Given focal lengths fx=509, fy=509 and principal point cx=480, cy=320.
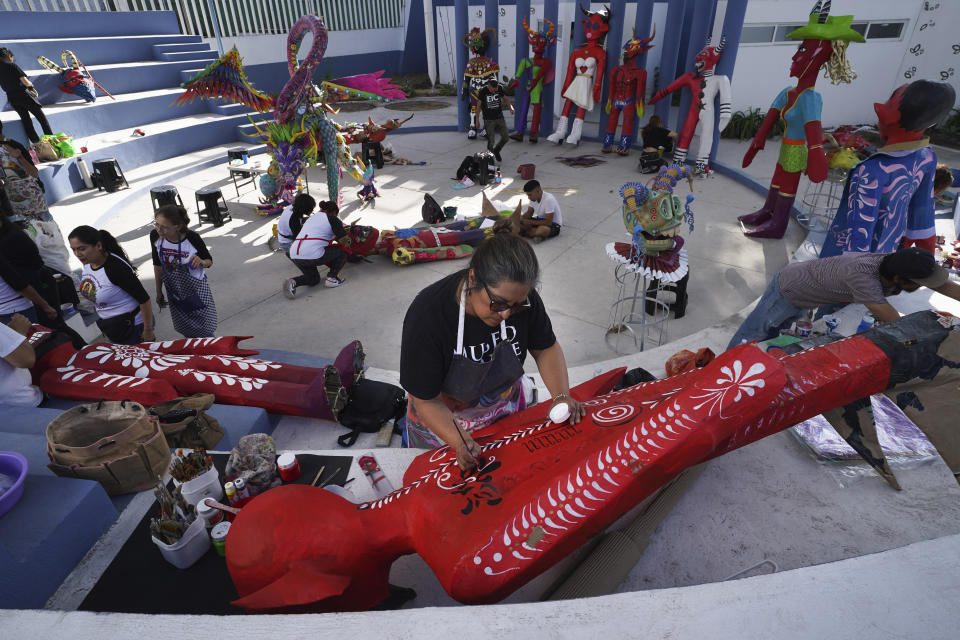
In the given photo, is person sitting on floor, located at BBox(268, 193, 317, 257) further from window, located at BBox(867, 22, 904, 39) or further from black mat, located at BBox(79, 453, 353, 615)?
window, located at BBox(867, 22, 904, 39)

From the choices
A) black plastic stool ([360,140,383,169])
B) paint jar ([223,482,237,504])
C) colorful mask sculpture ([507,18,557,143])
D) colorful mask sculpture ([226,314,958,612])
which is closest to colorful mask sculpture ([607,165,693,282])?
colorful mask sculpture ([226,314,958,612])

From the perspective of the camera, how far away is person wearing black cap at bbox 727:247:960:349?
2.72m

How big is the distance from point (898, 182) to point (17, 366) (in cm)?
574

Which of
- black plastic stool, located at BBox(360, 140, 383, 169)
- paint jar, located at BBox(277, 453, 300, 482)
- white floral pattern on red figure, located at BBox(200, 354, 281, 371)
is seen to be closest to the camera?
paint jar, located at BBox(277, 453, 300, 482)

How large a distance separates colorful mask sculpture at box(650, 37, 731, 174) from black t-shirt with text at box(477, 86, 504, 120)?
3.02 metres

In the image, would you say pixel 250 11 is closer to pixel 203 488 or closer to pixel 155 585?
pixel 203 488

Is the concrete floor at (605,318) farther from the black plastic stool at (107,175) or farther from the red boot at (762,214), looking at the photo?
the black plastic stool at (107,175)

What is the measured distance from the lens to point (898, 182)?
3.61 metres

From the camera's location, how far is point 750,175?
360 inches

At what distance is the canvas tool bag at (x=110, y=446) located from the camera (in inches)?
89.4

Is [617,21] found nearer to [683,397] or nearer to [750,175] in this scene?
[750,175]

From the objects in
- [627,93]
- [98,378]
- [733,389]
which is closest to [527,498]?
[733,389]

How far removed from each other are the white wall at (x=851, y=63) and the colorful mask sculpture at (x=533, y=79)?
355cm

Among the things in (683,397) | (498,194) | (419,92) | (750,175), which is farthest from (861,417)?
(419,92)
